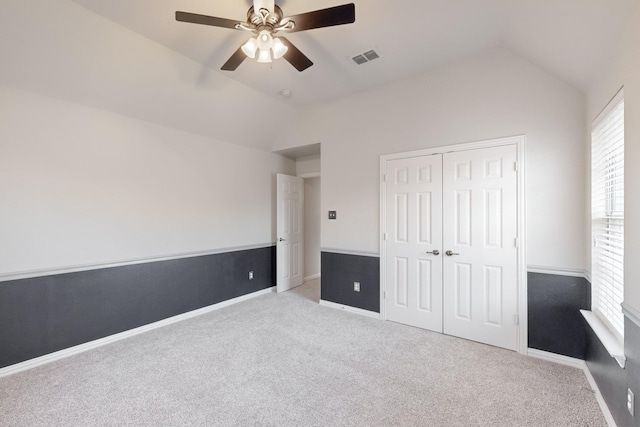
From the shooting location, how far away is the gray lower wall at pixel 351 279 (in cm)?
355

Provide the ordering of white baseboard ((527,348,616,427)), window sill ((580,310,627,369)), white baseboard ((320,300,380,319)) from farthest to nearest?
white baseboard ((320,300,380,319))
white baseboard ((527,348,616,427))
window sill ((580,310,627,369))

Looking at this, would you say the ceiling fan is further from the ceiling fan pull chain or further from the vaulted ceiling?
the vaulted ceiling

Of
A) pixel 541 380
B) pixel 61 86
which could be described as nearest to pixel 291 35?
pixel 61 86

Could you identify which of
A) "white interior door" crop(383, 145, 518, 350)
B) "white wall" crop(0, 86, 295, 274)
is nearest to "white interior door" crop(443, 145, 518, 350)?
"white interior door" crop(383, 145, 518, 350)

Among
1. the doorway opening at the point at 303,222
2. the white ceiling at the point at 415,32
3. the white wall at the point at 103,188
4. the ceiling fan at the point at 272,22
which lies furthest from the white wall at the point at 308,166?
the ceiling fan at the point at 272,22

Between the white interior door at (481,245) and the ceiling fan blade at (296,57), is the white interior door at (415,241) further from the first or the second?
the ceiling fan blade at (296,57)

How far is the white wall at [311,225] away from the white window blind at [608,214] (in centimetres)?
423

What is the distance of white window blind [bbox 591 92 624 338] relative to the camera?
67.8 inches

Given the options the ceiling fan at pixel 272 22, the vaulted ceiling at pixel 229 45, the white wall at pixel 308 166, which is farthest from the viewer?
the white wall at pixel 308 166

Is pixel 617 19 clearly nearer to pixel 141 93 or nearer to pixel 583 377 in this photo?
pixel 583 377

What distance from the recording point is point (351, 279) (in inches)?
147

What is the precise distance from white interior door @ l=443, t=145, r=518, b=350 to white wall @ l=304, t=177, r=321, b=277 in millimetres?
3097

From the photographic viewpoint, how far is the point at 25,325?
2.41m

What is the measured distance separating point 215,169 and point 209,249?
117 cm
